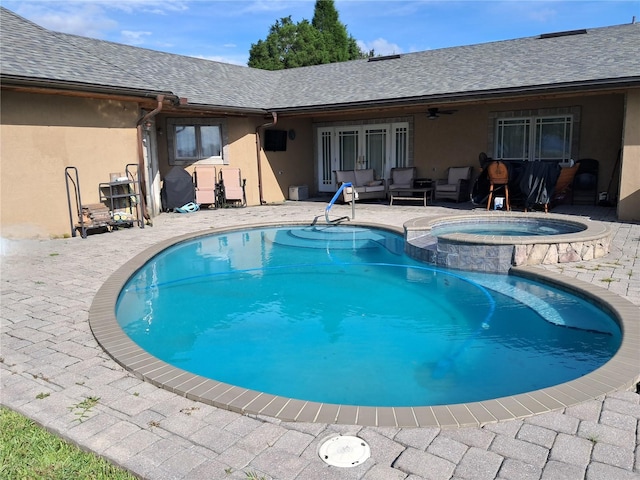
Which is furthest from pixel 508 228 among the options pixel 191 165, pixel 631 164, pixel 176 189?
pixel 191 165

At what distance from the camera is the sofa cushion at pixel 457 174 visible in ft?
44.5

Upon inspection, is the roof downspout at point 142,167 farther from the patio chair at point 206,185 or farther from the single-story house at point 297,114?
the patio chair at point 206,185

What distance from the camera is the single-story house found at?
9.24m

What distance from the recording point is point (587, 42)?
488 inches

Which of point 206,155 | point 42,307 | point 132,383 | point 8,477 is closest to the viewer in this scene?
point 8,477

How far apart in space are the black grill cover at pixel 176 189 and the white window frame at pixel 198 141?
0.77 m

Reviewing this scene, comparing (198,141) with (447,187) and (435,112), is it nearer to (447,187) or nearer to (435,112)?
(435,112)

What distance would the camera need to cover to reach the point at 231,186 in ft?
45.9

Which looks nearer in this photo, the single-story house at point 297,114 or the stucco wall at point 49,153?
the stucco wall at point 49,153

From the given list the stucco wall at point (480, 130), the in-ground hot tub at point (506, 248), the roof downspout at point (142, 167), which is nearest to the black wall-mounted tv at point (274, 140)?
the stucco wall at point (480, 130)

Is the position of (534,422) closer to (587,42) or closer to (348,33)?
(587,42)

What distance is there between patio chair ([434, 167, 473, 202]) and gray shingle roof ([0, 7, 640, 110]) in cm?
250

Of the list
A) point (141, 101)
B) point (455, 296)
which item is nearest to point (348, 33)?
point (141, 101)

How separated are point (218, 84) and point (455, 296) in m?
11.3
